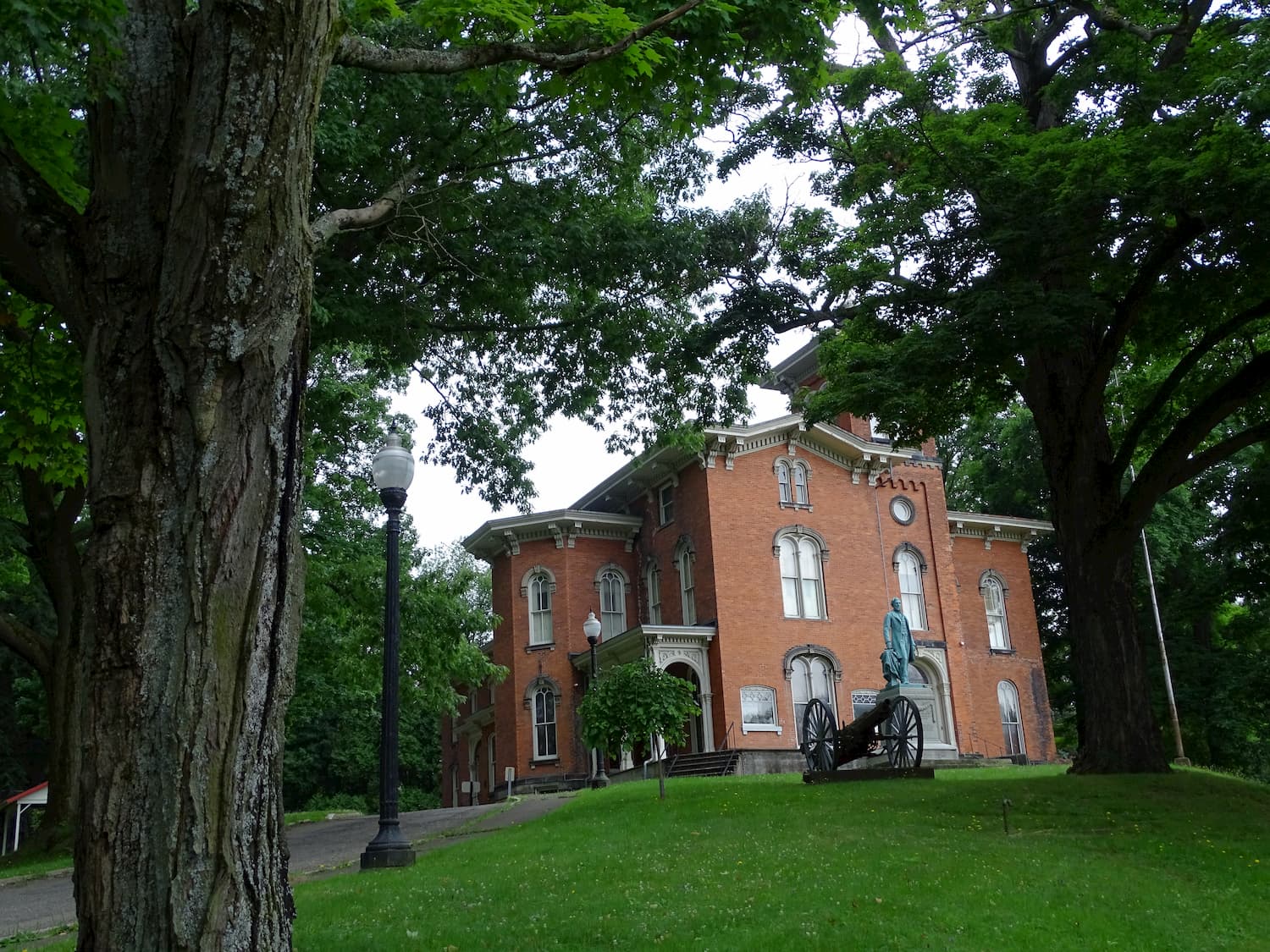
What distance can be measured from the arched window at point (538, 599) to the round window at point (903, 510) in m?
10.9

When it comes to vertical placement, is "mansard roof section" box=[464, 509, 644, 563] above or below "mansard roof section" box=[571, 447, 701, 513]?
below

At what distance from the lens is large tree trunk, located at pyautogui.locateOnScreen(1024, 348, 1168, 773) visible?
54.3 ft

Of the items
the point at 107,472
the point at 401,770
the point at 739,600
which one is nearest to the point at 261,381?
the point at 107,472

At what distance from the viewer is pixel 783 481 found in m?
33.6

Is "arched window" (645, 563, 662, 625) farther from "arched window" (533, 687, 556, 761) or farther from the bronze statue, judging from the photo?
the bronze statue

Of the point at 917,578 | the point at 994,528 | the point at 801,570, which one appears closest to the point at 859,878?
the point at 801,570

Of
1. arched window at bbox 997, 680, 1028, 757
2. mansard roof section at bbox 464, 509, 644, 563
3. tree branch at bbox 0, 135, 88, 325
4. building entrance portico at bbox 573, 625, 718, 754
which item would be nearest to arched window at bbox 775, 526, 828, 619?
building entrance portico at bbox 573, 625, 718, 754

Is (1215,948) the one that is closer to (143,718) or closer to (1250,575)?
(143,718)

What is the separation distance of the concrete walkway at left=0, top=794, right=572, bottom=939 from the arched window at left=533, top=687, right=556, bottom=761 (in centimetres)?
909

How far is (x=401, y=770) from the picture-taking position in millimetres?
49188

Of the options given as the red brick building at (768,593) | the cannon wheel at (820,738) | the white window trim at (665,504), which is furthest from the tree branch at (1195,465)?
the white window trim at (665,504)

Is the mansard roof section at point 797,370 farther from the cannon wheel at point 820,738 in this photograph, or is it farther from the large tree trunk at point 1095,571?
the large tree trunk at point 1095,571

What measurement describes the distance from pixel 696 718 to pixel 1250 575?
15.0m

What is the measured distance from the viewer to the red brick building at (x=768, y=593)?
31.7 metres
